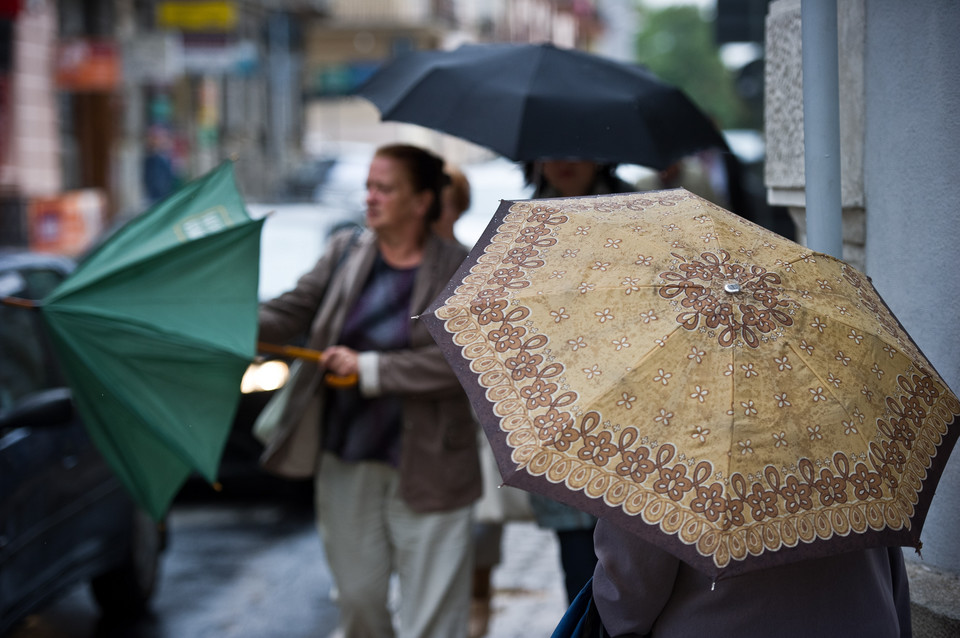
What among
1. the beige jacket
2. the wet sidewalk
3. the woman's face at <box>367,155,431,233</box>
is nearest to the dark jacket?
the beige jacket

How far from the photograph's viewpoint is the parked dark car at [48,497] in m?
4.67

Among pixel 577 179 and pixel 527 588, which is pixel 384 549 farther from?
pixel 527 588

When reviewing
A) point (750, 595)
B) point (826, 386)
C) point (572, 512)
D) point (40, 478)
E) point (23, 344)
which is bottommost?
Result: point (40, 478)

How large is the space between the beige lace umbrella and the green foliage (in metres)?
83.6

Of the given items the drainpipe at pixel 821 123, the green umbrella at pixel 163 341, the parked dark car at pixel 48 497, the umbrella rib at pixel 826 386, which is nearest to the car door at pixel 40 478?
the parked dark car at pixel 48 497

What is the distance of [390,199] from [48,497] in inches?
76.8

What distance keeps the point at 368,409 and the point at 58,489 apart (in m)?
1.61

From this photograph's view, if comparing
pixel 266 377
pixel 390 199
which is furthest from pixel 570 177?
pixel 266 377

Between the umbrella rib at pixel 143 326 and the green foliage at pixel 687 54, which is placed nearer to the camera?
the umbrella rib at pixel 143 326

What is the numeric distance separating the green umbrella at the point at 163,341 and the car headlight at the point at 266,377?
3459mm

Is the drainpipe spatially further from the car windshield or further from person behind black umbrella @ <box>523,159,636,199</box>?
the car windshield

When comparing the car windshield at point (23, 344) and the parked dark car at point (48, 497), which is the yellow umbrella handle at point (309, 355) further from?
the car windshield at point (23, 344)

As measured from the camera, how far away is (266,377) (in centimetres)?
762

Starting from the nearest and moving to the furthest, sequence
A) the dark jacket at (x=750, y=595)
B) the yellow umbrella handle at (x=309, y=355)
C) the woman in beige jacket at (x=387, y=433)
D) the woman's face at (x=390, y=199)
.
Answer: the dark jacket at (x=750, y=595) < the yellow umbrella handle at (x=309, y=355) < the woman in beige jacket at (x=387, y=433) < the woman's face at (x=390, y=199)
